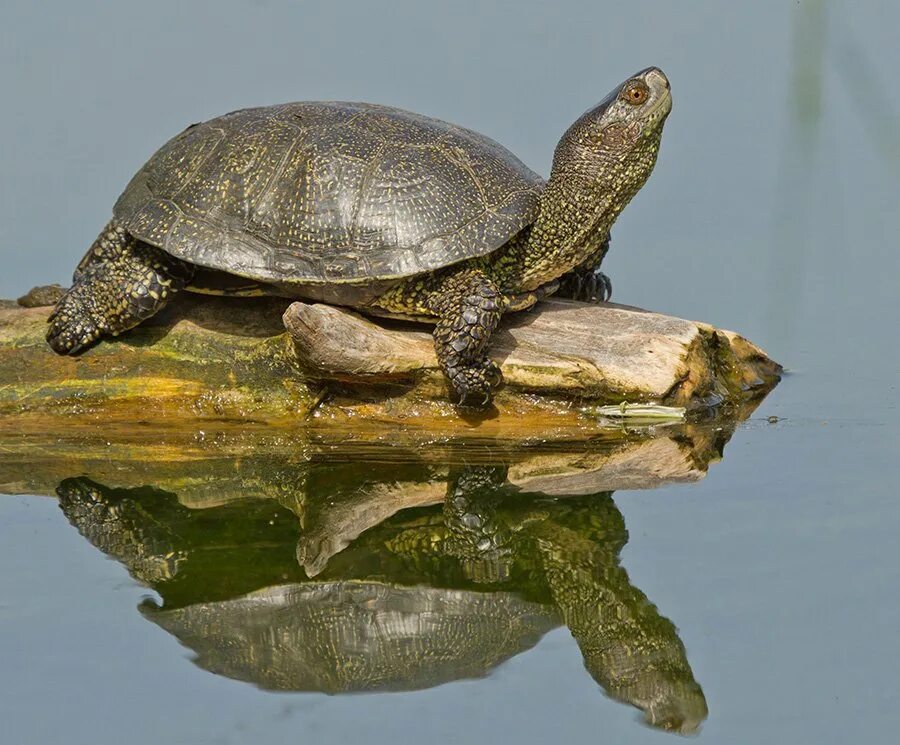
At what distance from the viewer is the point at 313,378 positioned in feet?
25.5

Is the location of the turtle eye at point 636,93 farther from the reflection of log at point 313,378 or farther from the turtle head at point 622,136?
the reflection of log at point 313,378

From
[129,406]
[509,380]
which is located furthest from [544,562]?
[129,406]

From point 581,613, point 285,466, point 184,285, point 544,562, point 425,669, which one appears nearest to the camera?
point 425,669

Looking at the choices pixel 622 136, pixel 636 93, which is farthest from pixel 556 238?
pixel 636 93

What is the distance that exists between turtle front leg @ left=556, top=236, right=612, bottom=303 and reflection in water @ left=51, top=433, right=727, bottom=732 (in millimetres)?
1483

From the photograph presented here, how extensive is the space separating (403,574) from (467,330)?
180 centimetres

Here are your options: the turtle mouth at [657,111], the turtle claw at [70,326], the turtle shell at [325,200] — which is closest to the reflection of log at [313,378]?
the turtle claw at [70,326]

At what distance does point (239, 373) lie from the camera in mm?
7824

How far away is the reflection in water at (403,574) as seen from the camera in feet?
17.2

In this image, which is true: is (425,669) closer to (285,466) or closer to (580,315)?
(285,466)

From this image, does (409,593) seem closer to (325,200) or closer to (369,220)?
(369,220)

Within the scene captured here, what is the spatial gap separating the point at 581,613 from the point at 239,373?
2.98m

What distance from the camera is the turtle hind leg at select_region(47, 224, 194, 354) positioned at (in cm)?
768

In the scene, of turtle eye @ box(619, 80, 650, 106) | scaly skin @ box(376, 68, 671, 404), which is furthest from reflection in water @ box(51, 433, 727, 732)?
turtle eye @ box(619, 80, 650, 106)
